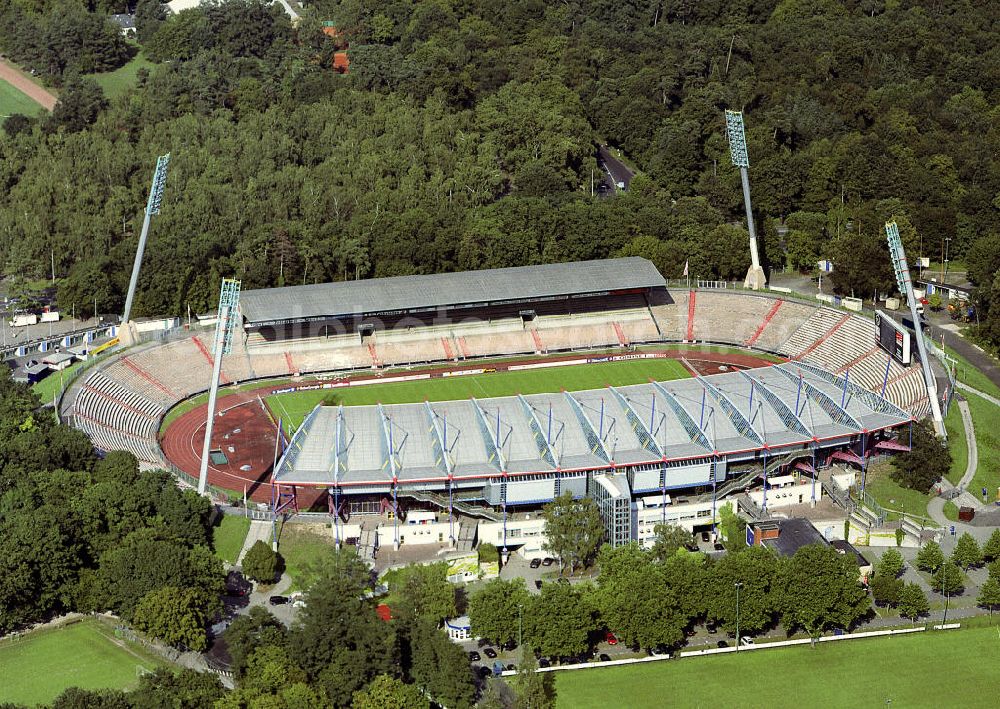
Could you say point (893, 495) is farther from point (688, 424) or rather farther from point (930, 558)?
point (688, 424)

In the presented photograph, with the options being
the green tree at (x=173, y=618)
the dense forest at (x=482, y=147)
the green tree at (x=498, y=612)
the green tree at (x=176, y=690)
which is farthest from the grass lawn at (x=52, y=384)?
the green tree at (x=498, y=612)

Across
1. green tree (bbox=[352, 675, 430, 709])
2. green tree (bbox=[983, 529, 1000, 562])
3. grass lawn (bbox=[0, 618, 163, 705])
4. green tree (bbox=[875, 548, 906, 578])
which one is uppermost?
green tree (bbox=[983, 529, 1000, 562])

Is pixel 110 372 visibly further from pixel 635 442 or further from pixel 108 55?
pixel 108 55

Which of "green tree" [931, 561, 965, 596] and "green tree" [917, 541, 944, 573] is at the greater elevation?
"green tree" [917, 541, 944, 573]

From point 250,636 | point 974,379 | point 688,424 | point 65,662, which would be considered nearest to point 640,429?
point 688,424

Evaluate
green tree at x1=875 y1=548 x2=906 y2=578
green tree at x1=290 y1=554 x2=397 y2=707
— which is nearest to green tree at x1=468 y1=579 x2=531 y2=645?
green tree at x1=290 y1=554 x2=397 y2=707

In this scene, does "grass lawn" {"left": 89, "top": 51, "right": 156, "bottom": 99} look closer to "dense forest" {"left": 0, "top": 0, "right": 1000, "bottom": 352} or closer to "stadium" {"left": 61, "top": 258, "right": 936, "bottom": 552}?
"dense forest" {"left": 0, "top": 0, "right": 1000, "bottom": 352}

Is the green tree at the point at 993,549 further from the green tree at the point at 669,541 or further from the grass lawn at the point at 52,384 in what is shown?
the grass lawn at the point at 52,384
